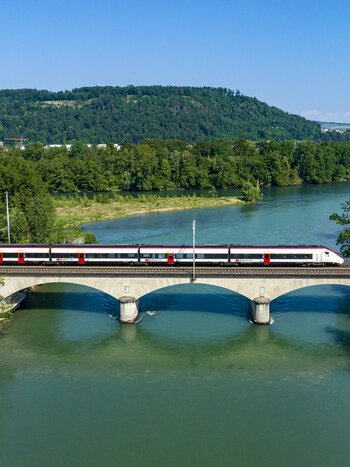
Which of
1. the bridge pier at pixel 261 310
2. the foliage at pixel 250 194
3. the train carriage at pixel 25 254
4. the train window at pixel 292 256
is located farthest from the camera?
the foliage at pixel 250 194

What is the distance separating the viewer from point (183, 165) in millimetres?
160000

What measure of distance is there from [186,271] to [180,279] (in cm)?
101

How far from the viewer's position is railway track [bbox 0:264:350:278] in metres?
47.9

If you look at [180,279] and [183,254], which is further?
[183,254]

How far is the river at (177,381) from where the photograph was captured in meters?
32.0

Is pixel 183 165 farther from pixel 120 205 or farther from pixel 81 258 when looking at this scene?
pixel 81 258

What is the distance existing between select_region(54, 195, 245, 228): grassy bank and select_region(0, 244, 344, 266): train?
50546mm

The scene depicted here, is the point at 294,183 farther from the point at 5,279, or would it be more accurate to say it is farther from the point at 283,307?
the point at 5,279

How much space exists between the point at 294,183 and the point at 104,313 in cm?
13140

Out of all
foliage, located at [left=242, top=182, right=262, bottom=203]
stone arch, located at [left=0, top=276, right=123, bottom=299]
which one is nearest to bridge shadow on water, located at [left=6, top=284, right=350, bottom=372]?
stone arch, located at [left=0, top=276, right=123, bottom=299]

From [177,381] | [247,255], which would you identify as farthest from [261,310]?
[177,381]

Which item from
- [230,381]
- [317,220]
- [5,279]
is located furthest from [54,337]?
[317,220]

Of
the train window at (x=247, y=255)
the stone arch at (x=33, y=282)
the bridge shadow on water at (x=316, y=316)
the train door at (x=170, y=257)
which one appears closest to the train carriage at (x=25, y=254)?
the stone arch at (x=33, y=282)

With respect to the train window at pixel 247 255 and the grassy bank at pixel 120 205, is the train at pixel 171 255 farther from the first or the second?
the grassy bank at pixel 120 205
